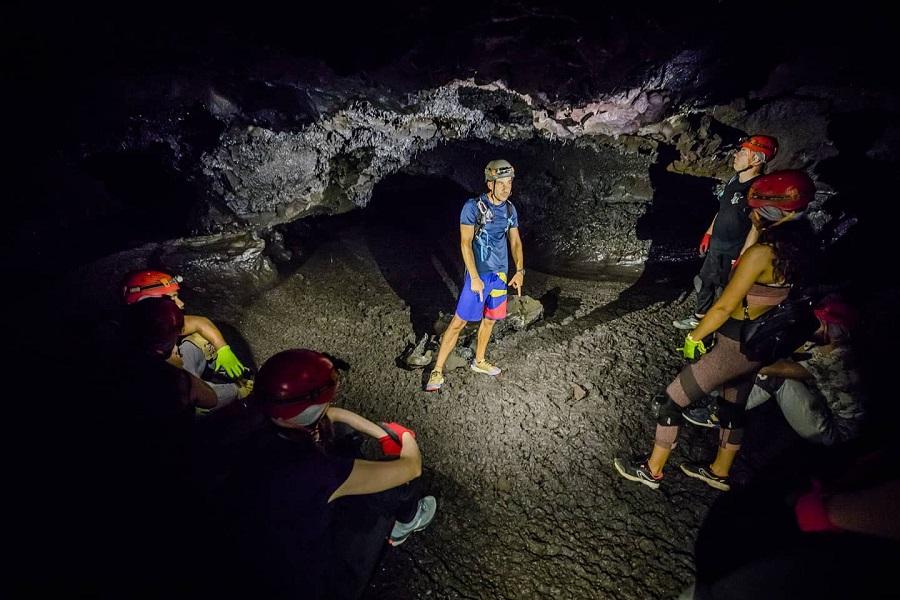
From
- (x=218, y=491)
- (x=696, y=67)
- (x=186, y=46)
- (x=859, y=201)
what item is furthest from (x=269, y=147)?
(x=859, y=201)

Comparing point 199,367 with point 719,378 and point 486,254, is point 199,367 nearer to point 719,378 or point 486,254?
point 486,254

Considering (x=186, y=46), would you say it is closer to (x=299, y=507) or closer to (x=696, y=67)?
(x=299, y=507)

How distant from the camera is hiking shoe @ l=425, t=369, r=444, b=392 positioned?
3781 mm

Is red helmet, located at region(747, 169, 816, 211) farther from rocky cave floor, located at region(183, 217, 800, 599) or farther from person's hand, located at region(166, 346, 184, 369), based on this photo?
person's hand, located at region(166, 346, 184, 369)

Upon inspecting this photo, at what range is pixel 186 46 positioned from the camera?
5227 mm

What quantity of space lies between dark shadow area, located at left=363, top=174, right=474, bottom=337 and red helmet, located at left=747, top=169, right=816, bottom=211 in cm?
349

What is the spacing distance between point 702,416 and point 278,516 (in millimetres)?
3326

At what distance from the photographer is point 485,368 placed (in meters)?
3.95

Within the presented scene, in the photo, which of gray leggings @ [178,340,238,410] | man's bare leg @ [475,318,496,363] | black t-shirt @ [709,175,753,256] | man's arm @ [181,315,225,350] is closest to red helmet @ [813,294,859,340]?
black t-shirt @ [709,175,753,256]

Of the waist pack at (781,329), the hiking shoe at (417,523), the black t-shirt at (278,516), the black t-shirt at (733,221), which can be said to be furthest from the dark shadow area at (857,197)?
the black t-shirt at (278,516)

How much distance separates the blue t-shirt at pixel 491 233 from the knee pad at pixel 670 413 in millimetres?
1732

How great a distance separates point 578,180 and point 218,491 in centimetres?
679

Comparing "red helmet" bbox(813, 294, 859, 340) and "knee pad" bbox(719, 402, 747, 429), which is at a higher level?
"red helmet" bbox(813, 294, 859, 340)

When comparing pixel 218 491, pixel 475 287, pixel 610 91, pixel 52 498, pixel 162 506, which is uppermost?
pixel 610 91
